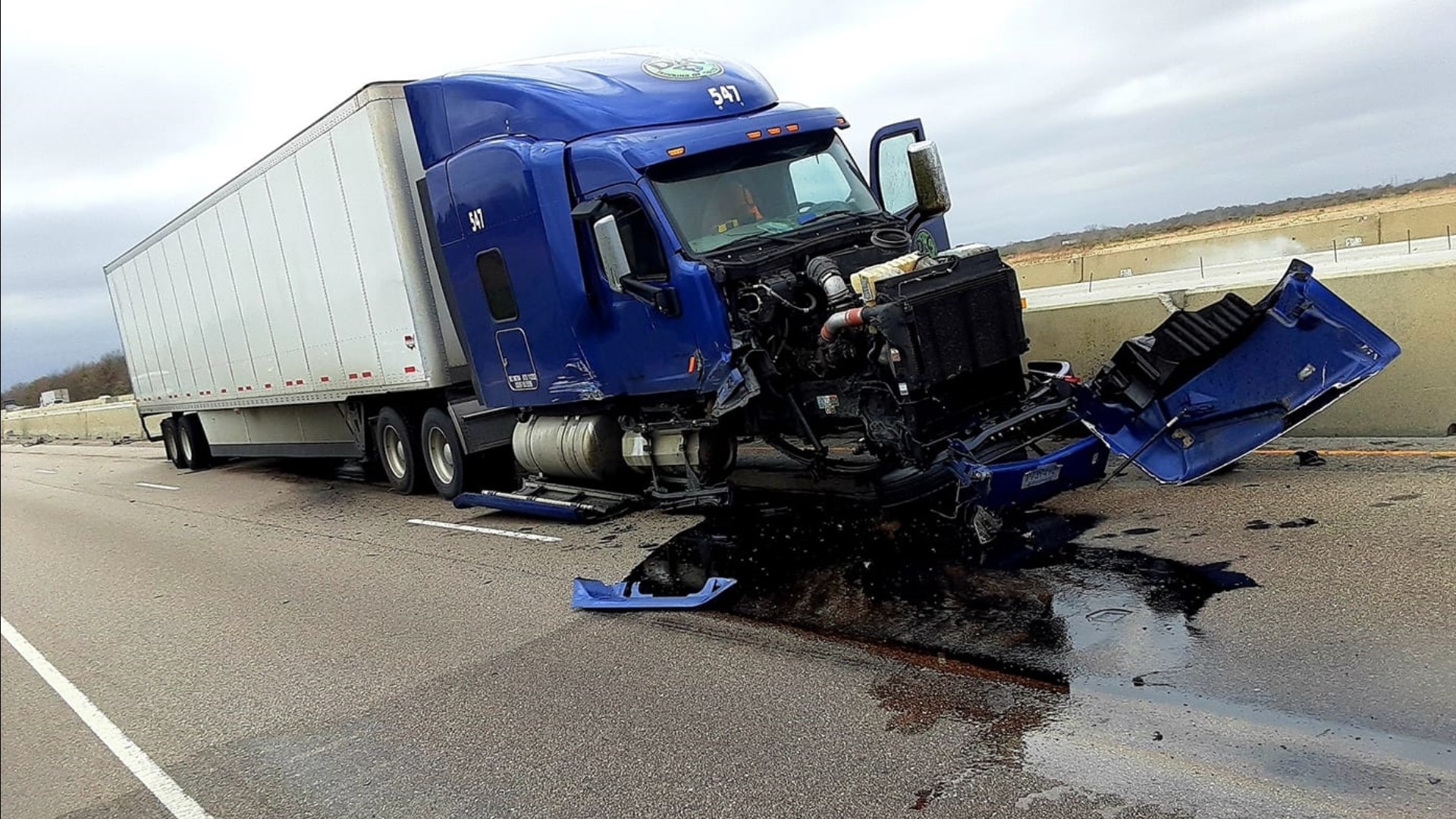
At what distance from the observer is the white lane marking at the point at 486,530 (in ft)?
29.6

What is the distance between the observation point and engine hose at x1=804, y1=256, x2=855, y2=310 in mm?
7070

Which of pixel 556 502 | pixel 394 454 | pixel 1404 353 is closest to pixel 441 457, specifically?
pixel 394 454

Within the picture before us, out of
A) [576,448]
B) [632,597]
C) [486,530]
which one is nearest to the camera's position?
[632,597]

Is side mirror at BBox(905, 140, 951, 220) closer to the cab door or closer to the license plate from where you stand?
the cab door

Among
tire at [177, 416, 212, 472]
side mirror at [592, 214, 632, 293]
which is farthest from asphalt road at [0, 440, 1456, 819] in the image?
tire at [177, 416, 212, 472]

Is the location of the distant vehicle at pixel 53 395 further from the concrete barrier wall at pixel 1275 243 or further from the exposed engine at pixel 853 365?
the concrete barrier wall at pixel 1275 243

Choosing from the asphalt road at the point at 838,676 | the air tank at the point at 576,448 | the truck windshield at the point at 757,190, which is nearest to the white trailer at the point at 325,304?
the air tank at the point at 576,448

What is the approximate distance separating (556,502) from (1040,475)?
4.65 m

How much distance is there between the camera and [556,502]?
9.56m

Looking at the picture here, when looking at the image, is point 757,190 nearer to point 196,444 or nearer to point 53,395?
point 53,395

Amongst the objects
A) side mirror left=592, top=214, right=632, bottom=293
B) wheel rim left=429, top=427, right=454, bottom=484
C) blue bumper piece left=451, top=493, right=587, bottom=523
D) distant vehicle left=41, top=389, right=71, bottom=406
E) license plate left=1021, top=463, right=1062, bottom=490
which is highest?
side mirror left=592, top=214, right=632, bottom=293

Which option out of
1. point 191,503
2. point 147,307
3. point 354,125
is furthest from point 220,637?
point 147,307

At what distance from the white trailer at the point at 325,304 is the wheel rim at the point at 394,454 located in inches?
0.8

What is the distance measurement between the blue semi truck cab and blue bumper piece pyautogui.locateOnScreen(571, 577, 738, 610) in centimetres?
147
